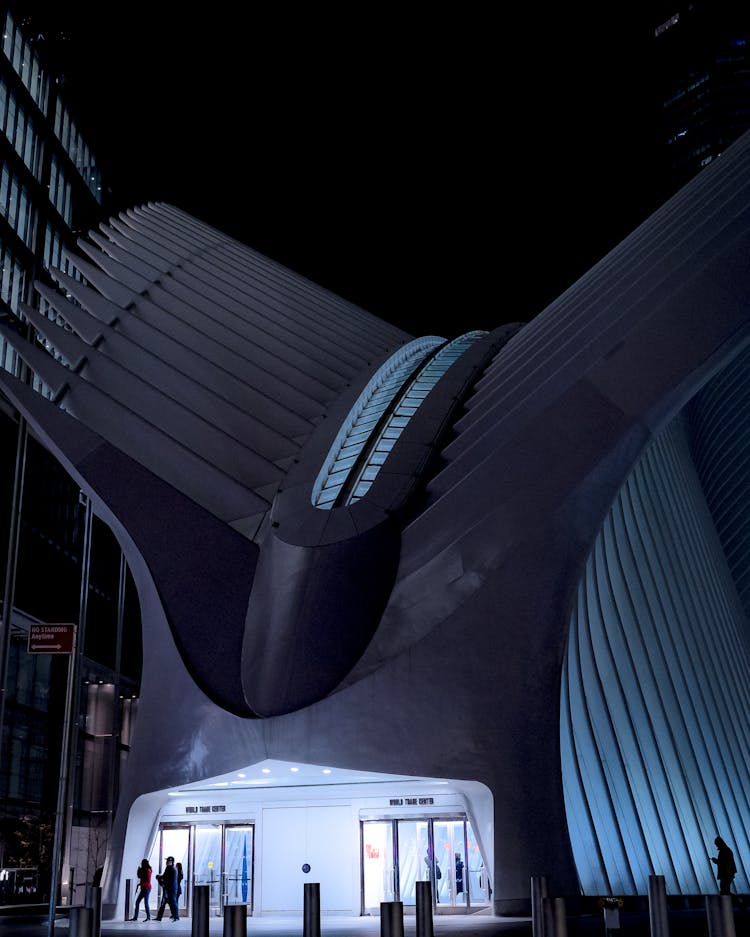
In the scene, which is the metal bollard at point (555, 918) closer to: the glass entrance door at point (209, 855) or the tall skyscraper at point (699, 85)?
the glass entrance door at point (209, 855)

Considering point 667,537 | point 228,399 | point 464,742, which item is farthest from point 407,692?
point 667,537

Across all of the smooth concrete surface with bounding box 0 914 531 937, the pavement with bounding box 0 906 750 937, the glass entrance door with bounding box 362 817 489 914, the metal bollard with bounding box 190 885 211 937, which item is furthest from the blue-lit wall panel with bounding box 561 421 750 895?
the metal bollard with bounding box 190 885 211 937

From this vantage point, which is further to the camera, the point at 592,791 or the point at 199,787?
the point at 199,787

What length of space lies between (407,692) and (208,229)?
21084 mm

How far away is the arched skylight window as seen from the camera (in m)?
18.3

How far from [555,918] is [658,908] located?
72.2 inches

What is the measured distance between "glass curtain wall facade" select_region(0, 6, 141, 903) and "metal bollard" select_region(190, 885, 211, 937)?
22.8 m

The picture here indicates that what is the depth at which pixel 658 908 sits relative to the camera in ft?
26.4

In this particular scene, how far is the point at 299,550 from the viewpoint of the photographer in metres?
16.1

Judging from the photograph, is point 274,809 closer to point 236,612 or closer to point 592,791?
point 236,612

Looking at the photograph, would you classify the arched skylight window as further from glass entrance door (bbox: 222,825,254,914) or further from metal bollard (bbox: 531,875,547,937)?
metal bollard (bbox: 531,875,547,937)

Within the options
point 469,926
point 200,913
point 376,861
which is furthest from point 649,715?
point 200,913

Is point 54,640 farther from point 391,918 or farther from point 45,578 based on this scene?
point 45,578

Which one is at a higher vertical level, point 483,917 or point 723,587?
point 723,587
